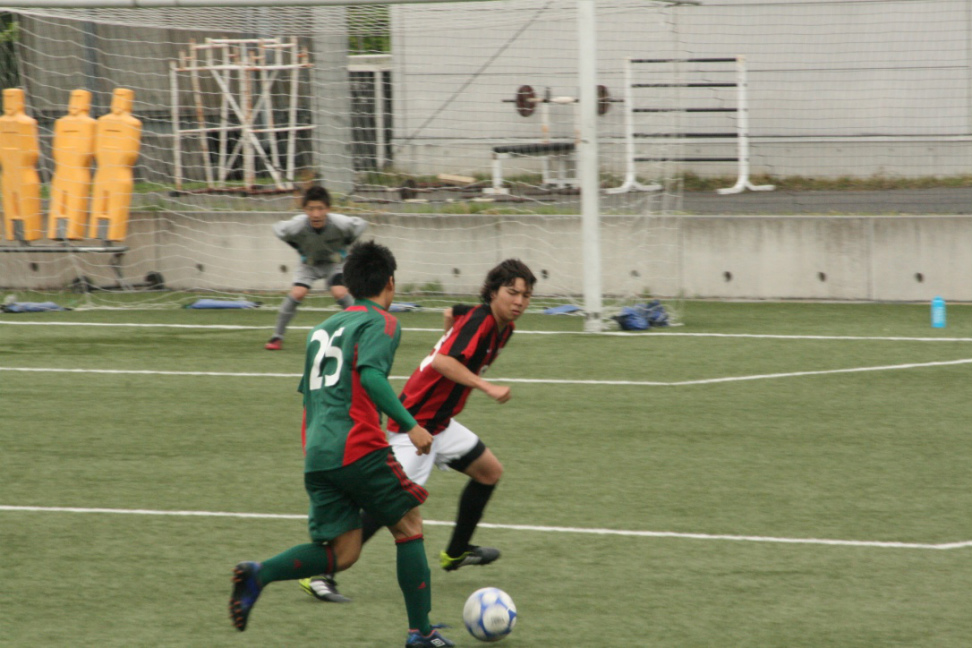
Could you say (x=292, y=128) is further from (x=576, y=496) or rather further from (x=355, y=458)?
(x=355, y=458)

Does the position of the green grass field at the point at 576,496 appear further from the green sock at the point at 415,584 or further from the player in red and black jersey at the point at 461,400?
the green sock at the point at 415,584

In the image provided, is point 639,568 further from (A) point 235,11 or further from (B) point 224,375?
(A) point 235,11

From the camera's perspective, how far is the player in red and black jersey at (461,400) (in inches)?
220

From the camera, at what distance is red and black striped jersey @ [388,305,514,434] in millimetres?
5621

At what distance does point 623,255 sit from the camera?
1552cm

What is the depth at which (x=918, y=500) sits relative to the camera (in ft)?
23.2

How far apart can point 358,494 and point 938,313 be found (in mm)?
9757

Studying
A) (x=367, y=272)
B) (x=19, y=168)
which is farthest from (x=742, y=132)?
(x=367, y=272)

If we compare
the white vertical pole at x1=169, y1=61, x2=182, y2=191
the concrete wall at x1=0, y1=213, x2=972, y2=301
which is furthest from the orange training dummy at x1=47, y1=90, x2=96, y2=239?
the white vertical pole at x1=169, y1=61, x2=182, y2=191

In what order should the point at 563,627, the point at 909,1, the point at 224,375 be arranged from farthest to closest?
1. the point at 909,1
2. the point at 224,375
3. the point at 563,627

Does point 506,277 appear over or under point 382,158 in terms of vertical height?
under

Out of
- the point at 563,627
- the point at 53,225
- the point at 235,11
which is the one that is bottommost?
the point at 563,627

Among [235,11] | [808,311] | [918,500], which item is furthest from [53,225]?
[918,500]

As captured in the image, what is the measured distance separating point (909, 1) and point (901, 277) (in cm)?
525
